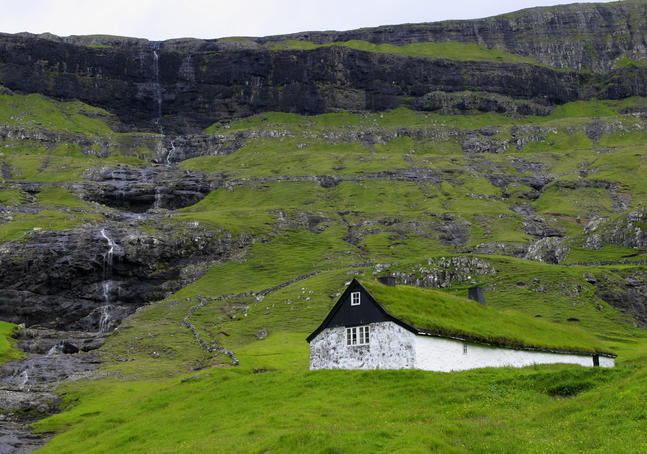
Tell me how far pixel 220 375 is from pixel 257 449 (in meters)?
23.6

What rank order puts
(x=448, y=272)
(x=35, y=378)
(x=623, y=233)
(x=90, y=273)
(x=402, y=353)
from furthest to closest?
1. (x=623, y=233)
2. (x=90, y=273)
3. (x=448, y=272)
4. (x=35, y=378)
5. (x=402, y=353)

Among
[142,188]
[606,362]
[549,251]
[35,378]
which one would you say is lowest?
[549,251]

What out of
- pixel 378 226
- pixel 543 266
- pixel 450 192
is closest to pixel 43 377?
pixel 543 266

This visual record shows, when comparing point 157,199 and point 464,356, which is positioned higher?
point 464,356

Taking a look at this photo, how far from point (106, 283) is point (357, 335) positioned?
8250 centimetres

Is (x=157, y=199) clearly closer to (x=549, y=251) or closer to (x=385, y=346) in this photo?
(x=549, y=251)

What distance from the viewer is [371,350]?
140ft

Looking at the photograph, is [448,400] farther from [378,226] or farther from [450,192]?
[450,192]

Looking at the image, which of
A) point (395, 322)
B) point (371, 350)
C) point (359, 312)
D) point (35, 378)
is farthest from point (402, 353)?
point (35, 378)

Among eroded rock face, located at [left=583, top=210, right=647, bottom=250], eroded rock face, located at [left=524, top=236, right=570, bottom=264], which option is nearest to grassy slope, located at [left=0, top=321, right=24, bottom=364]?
eroded rock face, located at [left=524, top=236, right=570, bottom=264]

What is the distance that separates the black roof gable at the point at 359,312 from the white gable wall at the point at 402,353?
0.44 metres

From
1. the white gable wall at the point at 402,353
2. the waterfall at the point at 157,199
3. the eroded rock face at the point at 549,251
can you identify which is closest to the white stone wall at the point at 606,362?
the white gable wall at the point at 402,353

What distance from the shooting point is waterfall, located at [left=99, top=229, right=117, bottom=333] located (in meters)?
102

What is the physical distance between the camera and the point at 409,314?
42188 millimetres
